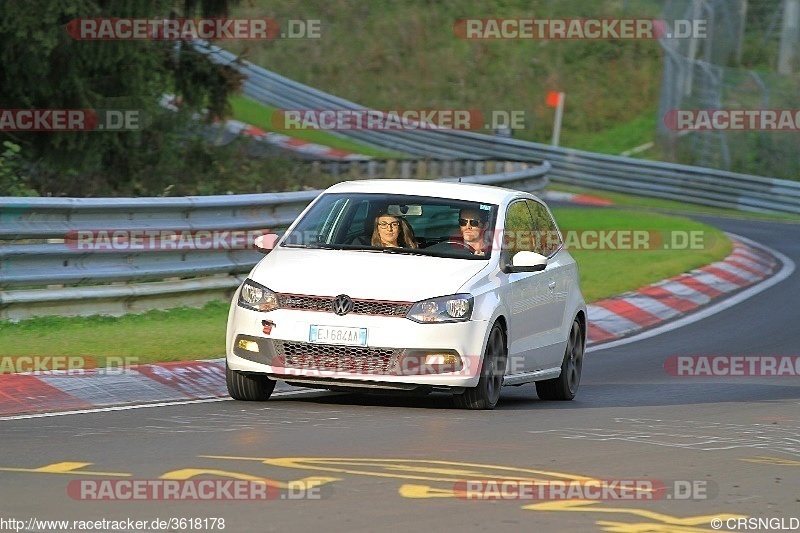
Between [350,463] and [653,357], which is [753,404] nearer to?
[653,357]

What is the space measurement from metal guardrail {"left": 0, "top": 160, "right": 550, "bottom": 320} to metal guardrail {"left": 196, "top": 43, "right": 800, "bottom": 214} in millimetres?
17765

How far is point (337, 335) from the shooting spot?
34.6 feet

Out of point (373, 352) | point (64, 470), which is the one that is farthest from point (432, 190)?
point (64, 470)

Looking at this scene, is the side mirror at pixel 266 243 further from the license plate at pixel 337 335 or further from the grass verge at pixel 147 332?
the grass verge at pixel 147 332

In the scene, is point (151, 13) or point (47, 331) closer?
point (47, 331)

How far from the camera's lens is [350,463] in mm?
8398

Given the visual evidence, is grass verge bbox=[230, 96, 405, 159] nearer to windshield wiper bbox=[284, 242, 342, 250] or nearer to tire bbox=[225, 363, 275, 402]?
windshield wiper bbox=[284, 242, 342, 250]

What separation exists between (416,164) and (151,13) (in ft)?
40.0

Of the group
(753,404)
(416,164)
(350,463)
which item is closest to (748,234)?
(416,164)

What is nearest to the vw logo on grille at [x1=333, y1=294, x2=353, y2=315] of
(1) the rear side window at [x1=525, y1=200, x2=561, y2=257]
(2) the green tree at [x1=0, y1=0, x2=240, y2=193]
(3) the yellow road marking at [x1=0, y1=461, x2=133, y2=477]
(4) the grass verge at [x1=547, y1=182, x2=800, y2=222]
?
(1) the rear side window at [x1=525, y1=200, x2=561, y2=257]

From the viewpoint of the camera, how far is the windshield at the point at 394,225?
11609 millimetres

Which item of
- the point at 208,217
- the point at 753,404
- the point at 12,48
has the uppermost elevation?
the point at 12,48

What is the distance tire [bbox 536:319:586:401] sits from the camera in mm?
12656

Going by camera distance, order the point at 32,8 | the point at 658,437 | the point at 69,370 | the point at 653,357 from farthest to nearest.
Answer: the point at 32,8
the point at 653,357
the point at 69,370
the point at 658,437
